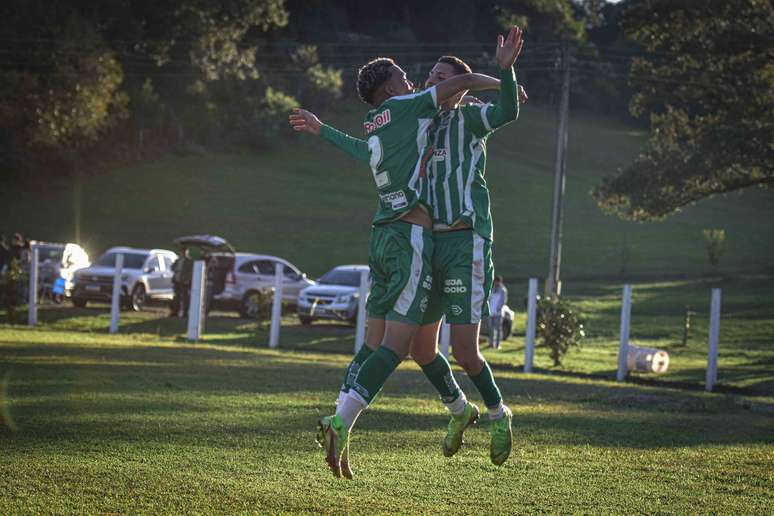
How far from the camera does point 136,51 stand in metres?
54.5

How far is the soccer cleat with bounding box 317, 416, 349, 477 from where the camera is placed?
679 cm

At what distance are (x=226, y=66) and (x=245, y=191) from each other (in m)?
26.5

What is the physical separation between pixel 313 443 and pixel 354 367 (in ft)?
8.32

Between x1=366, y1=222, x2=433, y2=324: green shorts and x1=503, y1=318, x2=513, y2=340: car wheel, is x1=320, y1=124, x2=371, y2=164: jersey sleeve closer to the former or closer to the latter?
x1=366, y1=222, x2=433, y2=324: green shorts

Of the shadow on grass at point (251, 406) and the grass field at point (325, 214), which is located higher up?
the grass field at point (325, 214)

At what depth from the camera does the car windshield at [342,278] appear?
35.6 m

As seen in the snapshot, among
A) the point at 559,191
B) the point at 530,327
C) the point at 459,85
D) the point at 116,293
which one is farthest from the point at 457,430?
the point at 559,191

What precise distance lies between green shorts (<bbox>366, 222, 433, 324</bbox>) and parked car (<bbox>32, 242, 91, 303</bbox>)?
32.1m

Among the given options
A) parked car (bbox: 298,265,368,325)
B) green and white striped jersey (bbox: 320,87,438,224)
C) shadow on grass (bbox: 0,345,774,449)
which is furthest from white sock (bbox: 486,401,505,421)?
parked car (bbox: 298,265,368,325)

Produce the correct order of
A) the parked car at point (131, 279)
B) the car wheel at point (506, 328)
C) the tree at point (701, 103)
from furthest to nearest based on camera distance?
1. the car wheel at point (506, 328)
2. the parked car at point (131, 279)
3. the tree at point (701, 103)

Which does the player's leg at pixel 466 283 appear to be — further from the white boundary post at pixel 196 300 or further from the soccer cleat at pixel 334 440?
the white boundary post at pixel 196 300

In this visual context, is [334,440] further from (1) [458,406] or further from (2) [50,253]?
(2) [50,253]

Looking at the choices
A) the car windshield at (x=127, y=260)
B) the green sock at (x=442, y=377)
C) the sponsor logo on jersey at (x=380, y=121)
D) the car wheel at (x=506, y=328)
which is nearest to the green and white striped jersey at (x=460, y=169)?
the sponsor logo on jersey at (x=380, y=121)

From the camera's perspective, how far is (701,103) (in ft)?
112
